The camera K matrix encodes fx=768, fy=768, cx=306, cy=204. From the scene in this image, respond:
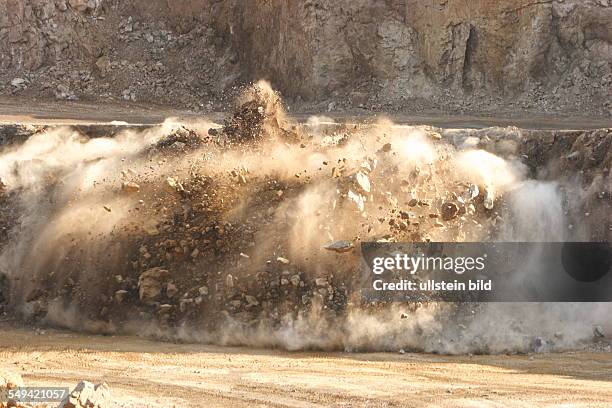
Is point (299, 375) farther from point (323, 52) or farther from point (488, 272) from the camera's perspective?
point (323, 52)

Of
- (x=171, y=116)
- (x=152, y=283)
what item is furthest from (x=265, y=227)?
(x=171, y=116)

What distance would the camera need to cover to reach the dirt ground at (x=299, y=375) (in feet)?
33.2

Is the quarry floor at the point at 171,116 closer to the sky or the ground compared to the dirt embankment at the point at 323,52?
closer to the ground

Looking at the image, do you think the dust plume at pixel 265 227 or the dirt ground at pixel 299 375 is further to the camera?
the dust plume at pixel 265 227

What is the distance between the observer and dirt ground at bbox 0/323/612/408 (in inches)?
399

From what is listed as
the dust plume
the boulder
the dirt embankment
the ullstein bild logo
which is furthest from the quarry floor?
the ullstein bild logo

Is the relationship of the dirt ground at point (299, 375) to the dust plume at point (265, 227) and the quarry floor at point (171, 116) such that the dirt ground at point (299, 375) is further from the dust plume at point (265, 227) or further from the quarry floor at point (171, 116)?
the quarry floor at point (171, 116)

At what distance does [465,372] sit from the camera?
37.1 feet

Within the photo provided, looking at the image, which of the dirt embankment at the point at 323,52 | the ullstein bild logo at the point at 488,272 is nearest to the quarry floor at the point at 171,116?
the dirt embankment at the point at 323,52

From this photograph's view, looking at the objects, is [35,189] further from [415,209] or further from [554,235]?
[554,235]

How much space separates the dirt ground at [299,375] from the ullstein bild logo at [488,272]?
→ 1.22m

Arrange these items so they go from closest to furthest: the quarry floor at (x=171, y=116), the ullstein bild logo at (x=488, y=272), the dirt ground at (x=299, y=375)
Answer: the dirt ground at (x=299, y=375), the ullstein bild logo at (x=488, y=272), the quarry floor at (x=171, y=116)

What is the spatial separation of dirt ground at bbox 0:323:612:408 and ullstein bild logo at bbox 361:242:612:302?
122 centimetres

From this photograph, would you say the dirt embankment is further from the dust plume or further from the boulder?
the boulder
